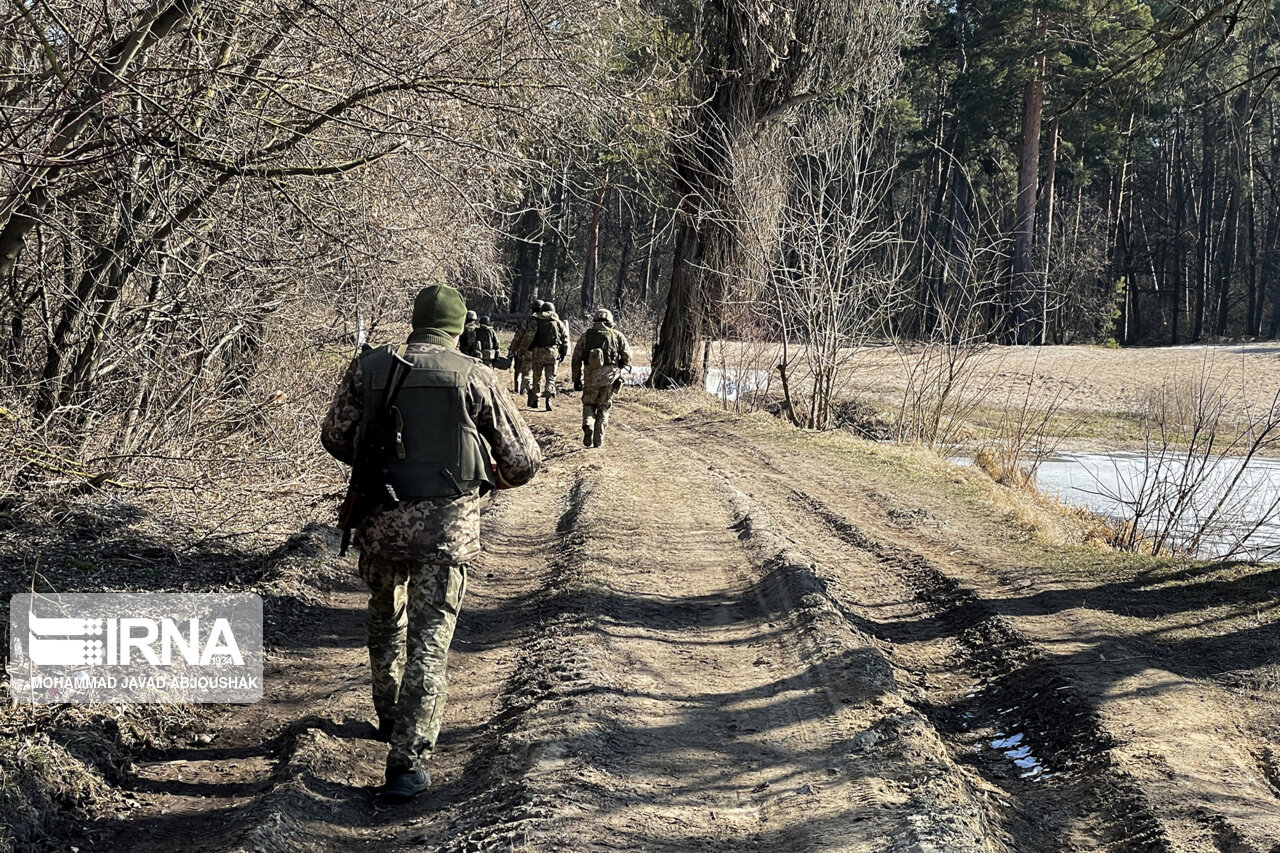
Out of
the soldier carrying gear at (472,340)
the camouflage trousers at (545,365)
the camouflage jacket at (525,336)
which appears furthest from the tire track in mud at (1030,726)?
the soldier carrying gear at (472,340)

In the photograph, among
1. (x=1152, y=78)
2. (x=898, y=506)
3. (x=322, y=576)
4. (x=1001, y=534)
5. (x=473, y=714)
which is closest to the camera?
(x=473, y=714)

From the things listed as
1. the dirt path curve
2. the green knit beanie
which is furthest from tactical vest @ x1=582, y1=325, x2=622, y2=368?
the green knit beanie

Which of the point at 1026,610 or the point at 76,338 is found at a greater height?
the point at 76,338

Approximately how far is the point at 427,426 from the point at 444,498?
0.34 metres

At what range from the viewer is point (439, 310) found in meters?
5.22

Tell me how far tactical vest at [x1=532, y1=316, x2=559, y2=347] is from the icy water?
29.2ft

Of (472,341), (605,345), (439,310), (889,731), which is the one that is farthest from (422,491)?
(472,341)

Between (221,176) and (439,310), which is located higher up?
(221,176)

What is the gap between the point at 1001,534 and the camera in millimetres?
11523

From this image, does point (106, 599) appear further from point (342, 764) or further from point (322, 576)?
point (342, 764)

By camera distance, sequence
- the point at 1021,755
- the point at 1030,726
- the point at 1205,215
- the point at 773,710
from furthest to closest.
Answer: the point at 1205,215 < the point at 1030,726 < the point at 1021,755 < the point at 773,710

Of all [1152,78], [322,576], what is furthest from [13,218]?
[1152,78]

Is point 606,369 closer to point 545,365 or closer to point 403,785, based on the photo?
point 545,365

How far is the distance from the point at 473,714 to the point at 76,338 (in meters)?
4.92
